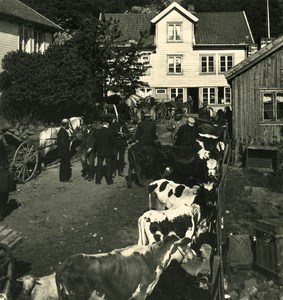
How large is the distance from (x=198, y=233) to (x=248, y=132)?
1395 centimetres

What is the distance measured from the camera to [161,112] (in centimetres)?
3347

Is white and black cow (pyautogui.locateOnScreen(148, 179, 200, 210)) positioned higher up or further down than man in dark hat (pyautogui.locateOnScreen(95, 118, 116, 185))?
further down

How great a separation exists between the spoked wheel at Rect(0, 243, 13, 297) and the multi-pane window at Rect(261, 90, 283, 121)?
17.6 metres

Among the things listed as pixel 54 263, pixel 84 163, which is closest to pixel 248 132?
pixel 84 163

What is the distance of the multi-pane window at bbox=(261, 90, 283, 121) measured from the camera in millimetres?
23172

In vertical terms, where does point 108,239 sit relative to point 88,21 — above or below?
below

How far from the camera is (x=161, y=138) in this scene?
25.9 m

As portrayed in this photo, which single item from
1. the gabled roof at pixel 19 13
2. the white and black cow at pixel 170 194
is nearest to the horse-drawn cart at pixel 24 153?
the white and black cow at pixel 170 194

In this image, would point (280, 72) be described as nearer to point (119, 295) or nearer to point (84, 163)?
point (84, 163)

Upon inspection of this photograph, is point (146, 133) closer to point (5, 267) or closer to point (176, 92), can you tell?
point (5, 267)

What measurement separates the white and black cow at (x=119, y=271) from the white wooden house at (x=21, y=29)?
24.3 m

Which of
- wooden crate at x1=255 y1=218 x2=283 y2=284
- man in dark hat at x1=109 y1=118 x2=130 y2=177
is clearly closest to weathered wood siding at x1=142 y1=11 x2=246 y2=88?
man in dark hat at x1=109 y1=118 x2=130 y2=177

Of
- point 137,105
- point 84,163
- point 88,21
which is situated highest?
point 88,21

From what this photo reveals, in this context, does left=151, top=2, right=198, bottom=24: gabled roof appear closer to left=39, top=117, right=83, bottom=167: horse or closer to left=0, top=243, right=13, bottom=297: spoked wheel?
left=39, top=117, right=83, bottom=167: horse
